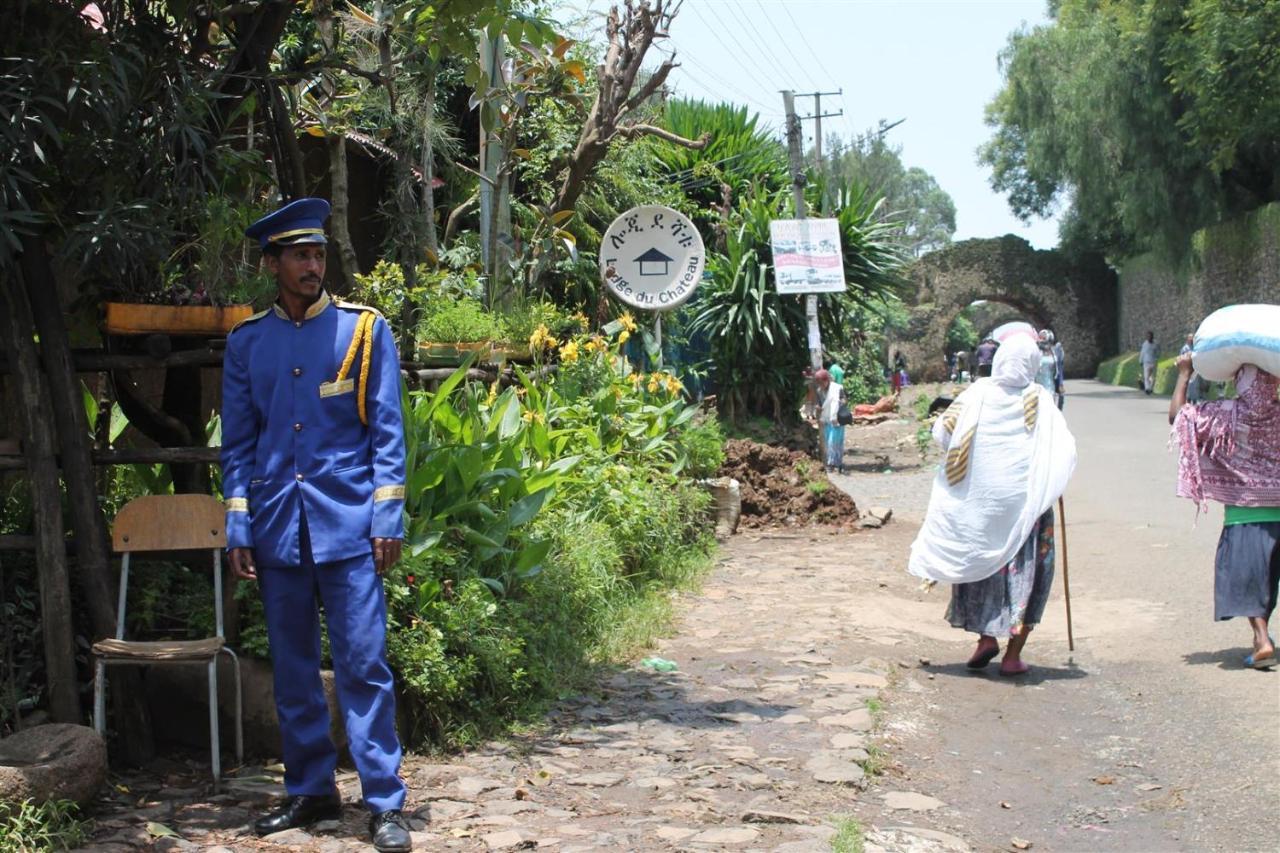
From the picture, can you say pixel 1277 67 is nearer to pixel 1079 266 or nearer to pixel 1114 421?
pixel 1114 421

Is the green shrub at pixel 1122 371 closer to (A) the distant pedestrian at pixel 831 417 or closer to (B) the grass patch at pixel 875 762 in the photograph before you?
(A) the distant pedestrian at pixel 831 417

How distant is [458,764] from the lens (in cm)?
523

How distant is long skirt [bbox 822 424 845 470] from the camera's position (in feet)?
62.2

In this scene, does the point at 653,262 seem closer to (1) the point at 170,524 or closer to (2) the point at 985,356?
(2) the point at 985,356

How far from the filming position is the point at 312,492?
14.6 feet

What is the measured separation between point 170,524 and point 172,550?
0.16 meters

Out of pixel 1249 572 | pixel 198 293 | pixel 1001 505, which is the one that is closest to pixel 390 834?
pixel 198 293

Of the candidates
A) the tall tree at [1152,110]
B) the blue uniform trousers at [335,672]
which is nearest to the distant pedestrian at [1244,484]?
the blue uniform trousers at [335,672]

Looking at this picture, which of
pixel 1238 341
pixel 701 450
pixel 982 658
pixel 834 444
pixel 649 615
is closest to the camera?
pixel 1238 341

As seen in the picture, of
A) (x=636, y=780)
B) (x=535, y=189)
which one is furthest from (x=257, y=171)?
(x=535, y=189)

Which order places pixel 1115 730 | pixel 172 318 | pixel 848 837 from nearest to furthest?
pixel 848 837, pixel 172 318, pixel 1115 730

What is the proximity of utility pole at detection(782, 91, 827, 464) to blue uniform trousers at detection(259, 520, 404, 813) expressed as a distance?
44.4 ft

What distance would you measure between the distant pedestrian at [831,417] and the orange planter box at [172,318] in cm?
1290

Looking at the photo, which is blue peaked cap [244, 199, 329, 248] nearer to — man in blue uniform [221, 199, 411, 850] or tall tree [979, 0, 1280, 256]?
man in blue uniform [221, 199, 411, 850]
